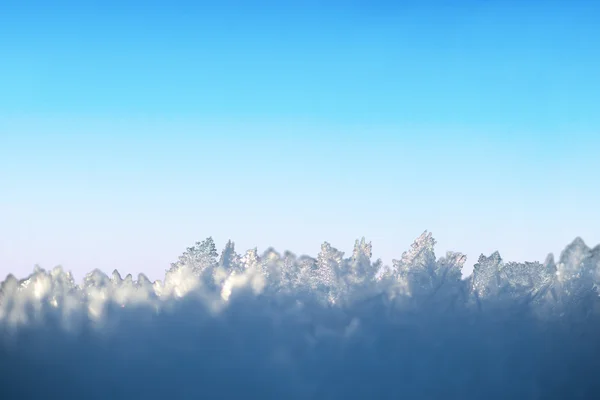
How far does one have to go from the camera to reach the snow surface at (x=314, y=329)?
8788cm

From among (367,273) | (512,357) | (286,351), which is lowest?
(512,357)

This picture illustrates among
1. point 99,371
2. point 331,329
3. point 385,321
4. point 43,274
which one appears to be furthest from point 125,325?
point 385,321

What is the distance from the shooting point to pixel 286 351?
9319 centimetres

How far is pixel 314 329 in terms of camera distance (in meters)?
92.8

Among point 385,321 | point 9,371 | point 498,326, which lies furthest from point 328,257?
point 9,371

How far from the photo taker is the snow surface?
288ft

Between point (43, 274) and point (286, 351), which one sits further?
point (286, 351)

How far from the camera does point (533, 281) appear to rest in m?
93.1

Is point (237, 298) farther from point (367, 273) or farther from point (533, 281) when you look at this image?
point (533, 281)

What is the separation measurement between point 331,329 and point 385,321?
7577 mm

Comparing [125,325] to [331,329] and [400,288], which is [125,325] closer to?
[331,329]

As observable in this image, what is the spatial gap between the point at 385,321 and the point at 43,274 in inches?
1808

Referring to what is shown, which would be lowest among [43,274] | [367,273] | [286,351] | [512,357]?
[512,357]

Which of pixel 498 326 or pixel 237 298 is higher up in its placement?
pixel 237 298
